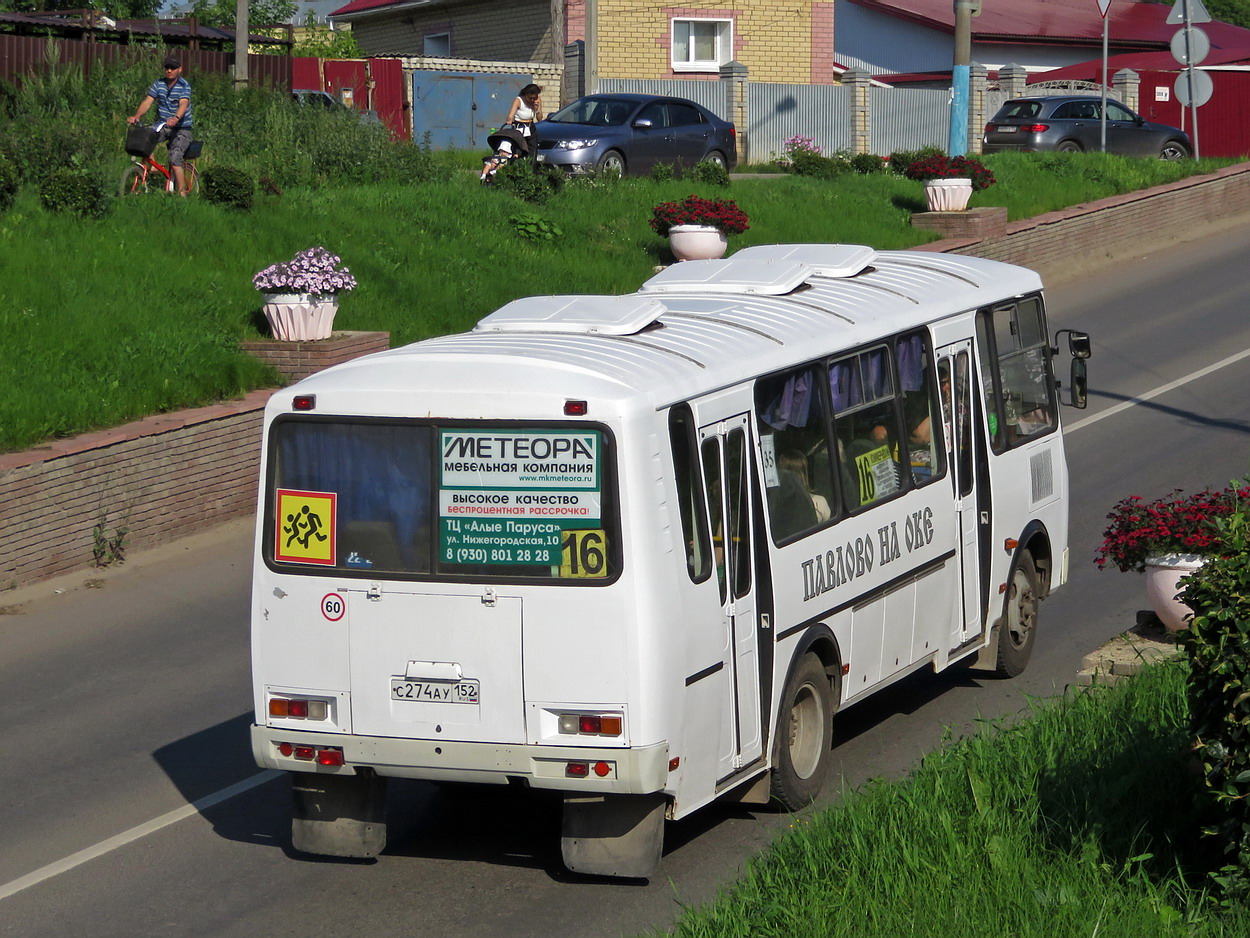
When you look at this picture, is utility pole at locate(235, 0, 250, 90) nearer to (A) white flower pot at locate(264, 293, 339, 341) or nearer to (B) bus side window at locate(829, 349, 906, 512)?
(A) white flower pot at locate(264, 293, 339, 341)

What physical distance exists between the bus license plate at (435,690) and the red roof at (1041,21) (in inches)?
2165

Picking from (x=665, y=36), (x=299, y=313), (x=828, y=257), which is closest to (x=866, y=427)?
(x=828, y=257)

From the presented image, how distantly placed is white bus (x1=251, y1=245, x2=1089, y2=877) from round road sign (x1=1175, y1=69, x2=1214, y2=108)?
24401mm

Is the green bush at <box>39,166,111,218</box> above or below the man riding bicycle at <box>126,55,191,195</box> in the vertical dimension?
below

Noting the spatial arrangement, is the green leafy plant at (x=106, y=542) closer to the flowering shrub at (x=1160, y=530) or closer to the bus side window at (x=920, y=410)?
the bus side window at (x=920, y=410)

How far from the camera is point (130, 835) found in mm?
8508

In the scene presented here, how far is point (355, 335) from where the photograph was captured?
56.5 feet

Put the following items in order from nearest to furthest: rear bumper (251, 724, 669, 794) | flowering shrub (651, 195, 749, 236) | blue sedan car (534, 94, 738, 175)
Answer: rear bumper (251, 724, 669, 794)
flowering shrub (651, 195, 749, 236)
blue sedan car (534, 94, 738, 175)

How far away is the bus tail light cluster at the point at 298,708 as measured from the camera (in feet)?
24.9

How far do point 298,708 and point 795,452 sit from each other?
2819 mm

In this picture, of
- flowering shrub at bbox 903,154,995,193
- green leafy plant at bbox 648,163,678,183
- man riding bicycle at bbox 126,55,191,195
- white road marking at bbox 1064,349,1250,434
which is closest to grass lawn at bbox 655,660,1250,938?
white road marking at bbox 1064,349,1250,434

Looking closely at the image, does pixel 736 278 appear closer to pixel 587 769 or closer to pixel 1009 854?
pixel 587 769

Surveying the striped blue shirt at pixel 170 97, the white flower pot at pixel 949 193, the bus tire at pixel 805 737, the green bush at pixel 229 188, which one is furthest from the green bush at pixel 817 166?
the bus tire at pixel 805 737

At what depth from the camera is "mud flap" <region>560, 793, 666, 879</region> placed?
7.44m
